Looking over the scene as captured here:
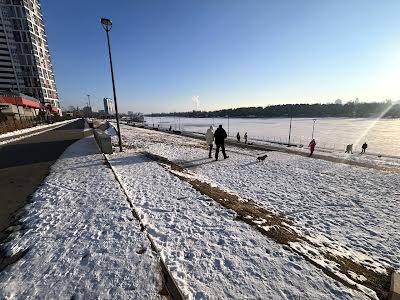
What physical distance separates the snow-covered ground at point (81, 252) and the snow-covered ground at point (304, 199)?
1.75 feet

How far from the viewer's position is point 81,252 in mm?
3496

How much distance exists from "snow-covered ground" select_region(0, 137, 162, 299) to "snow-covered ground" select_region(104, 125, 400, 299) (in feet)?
1.75

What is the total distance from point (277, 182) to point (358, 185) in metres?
3.68

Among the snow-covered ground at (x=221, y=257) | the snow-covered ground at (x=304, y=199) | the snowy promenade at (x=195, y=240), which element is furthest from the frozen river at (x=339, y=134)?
the snow-covered ground at (x=221, y=257)

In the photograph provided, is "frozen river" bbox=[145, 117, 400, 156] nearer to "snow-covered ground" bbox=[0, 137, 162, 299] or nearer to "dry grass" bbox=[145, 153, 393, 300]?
"dry grass" bbox=[145, 153, 393, 300]

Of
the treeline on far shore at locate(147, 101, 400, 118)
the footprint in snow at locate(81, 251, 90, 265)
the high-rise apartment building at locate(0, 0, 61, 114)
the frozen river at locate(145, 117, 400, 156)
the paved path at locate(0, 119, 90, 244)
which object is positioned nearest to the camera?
the footprint in snow at locate(81, 251, 90, 265)

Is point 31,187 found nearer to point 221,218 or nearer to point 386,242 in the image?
point 221,218

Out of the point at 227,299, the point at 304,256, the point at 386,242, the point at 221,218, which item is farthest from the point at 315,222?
the point at 227,299

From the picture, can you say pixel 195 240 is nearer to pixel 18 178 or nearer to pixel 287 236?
pixel 287 236

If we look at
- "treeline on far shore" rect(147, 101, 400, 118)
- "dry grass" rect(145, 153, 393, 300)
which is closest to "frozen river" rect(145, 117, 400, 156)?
"dry grass" rect(145, 153, 393, 300)

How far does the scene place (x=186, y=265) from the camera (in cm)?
334

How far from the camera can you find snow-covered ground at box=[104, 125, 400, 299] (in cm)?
457

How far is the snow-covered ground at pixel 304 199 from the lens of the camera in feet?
15.0

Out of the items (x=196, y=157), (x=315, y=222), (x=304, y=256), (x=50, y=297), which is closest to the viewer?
(x=50, y=297)
